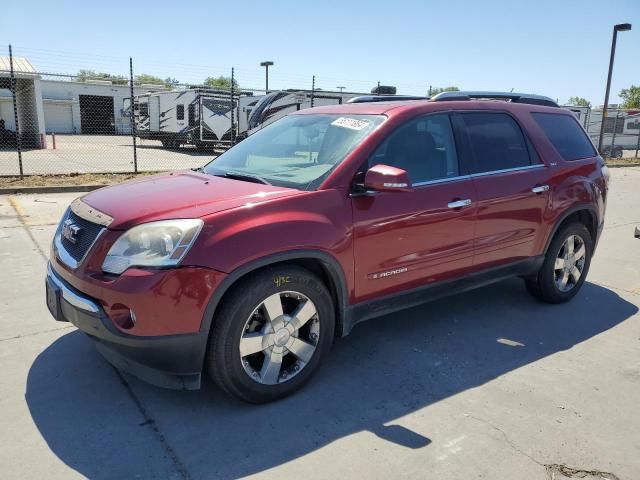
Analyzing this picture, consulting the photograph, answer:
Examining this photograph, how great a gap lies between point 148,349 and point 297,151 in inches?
71.0

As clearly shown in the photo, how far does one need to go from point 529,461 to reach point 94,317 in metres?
2.37

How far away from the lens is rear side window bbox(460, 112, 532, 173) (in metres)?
4.08

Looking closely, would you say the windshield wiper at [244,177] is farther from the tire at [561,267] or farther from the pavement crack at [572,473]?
the tire at [561,267]

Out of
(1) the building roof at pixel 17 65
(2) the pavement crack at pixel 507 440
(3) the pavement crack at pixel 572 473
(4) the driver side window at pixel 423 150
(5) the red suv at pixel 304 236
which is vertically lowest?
(3) the pavement crack at pixel 572 473

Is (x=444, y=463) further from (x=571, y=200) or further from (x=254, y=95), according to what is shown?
(x=254, y=95)

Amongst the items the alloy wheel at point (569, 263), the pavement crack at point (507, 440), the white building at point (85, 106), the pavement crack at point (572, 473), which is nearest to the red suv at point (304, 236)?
the alloy wheel at point (569, 263)

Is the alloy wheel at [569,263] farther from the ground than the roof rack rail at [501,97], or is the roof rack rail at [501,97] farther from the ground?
the roof rack rail at [501,97]

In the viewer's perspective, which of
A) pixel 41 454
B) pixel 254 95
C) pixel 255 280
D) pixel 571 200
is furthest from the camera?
pixel 254 95

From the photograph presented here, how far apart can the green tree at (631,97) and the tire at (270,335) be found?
277 feet

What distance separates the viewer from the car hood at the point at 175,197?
9.32 ft

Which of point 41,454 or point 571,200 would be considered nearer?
point 41,454

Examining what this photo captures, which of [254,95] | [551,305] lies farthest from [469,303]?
[254,95]

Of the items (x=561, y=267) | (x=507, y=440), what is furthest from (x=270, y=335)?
(x=561, y=267)

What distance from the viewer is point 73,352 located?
3.68 metres
